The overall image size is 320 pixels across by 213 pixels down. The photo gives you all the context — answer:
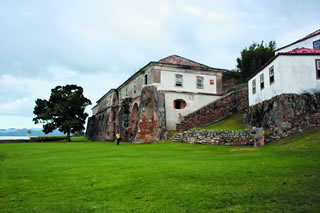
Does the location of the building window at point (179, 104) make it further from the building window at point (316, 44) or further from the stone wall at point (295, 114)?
the stone wall at point (295, 114)

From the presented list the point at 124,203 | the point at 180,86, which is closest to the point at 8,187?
the point at 124,203

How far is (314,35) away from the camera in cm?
2141

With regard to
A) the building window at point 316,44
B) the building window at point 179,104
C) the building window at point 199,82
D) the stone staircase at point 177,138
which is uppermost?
the building window at point 316,44

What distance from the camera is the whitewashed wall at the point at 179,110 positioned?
25.7 meters

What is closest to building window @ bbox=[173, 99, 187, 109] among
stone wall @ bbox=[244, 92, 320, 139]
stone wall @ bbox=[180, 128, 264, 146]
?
stone wall @ bbox=[180, 128, 264, 146]

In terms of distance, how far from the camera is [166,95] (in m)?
25.9

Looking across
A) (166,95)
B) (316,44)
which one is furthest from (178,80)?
(316,44)

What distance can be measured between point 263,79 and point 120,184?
46.4 ft

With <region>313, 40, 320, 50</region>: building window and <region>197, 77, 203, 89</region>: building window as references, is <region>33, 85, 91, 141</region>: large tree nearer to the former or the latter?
<region>197, 77, 203, 89</region>: building window

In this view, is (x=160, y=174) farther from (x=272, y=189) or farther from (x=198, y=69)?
(x=198, y=69)

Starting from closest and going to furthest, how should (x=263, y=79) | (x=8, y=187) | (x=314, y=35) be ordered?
(x=8, y=187)
(x=263, y=79)
(x=314, y=35)

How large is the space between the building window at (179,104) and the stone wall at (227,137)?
7228 millimetres

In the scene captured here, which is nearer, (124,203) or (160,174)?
(124,203)

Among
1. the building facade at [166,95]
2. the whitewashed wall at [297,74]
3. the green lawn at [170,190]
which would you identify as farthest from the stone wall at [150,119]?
the green lawn at [170,190]
